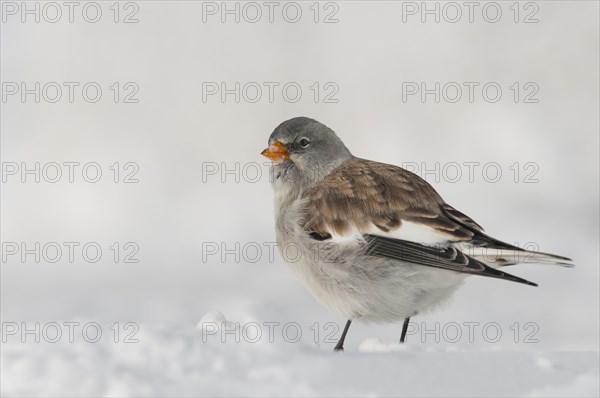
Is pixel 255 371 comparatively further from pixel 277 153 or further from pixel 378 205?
pixel 277 153

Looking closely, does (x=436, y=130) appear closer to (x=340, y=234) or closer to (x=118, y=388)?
(x=340, y=234)

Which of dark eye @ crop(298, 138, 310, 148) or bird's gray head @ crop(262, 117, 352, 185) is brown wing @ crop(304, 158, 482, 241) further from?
dark eye @ crop(298, 138, 310, 148)

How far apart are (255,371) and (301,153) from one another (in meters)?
2.45

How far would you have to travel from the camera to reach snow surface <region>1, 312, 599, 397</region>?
13.1ft

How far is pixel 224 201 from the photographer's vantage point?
11648mm

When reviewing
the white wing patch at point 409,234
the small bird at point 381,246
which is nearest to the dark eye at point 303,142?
the small bird at point 381,246

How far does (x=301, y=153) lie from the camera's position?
6.38 m

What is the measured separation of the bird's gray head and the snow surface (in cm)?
204

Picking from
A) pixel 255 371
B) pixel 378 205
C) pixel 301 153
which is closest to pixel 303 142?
pixel 301 153

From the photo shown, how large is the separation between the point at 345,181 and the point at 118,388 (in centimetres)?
243

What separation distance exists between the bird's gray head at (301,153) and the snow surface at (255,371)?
2.04 meters

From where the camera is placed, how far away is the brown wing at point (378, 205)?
564 centimetres

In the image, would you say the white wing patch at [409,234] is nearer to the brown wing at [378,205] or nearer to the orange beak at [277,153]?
the brown wing at [378,205]

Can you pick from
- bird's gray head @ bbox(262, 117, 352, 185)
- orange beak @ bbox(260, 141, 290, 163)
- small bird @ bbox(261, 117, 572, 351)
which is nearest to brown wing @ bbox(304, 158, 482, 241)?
small bird @ bbox(261, 117, 572, 351)
